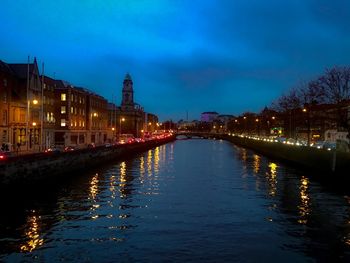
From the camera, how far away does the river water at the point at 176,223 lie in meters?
22.3

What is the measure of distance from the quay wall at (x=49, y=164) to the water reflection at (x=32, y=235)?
9454 millimetres

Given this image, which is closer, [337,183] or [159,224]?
[159,224]

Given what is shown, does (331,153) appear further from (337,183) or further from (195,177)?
(195,177)

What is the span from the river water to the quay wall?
6.20 ft

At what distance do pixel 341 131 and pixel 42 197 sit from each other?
7179 cm

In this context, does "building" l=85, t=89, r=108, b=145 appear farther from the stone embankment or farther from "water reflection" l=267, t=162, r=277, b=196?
"water reflection" l=267, t=162, r=277, b=196

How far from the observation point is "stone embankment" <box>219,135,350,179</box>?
49.2 meters

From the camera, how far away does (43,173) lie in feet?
160

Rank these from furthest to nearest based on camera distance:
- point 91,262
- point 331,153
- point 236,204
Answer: point 331,153, point 236,204, point 91,262

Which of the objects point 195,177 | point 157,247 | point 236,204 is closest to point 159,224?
point 157,247

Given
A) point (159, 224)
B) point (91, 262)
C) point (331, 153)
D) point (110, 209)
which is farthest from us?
point (331, 153)

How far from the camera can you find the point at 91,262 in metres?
20.8

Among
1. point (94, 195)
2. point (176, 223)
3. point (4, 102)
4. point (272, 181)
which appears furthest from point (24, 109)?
point (176, 223)

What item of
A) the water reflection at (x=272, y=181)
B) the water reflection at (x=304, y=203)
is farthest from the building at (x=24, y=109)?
the water reflection at (x=304, y=203)
